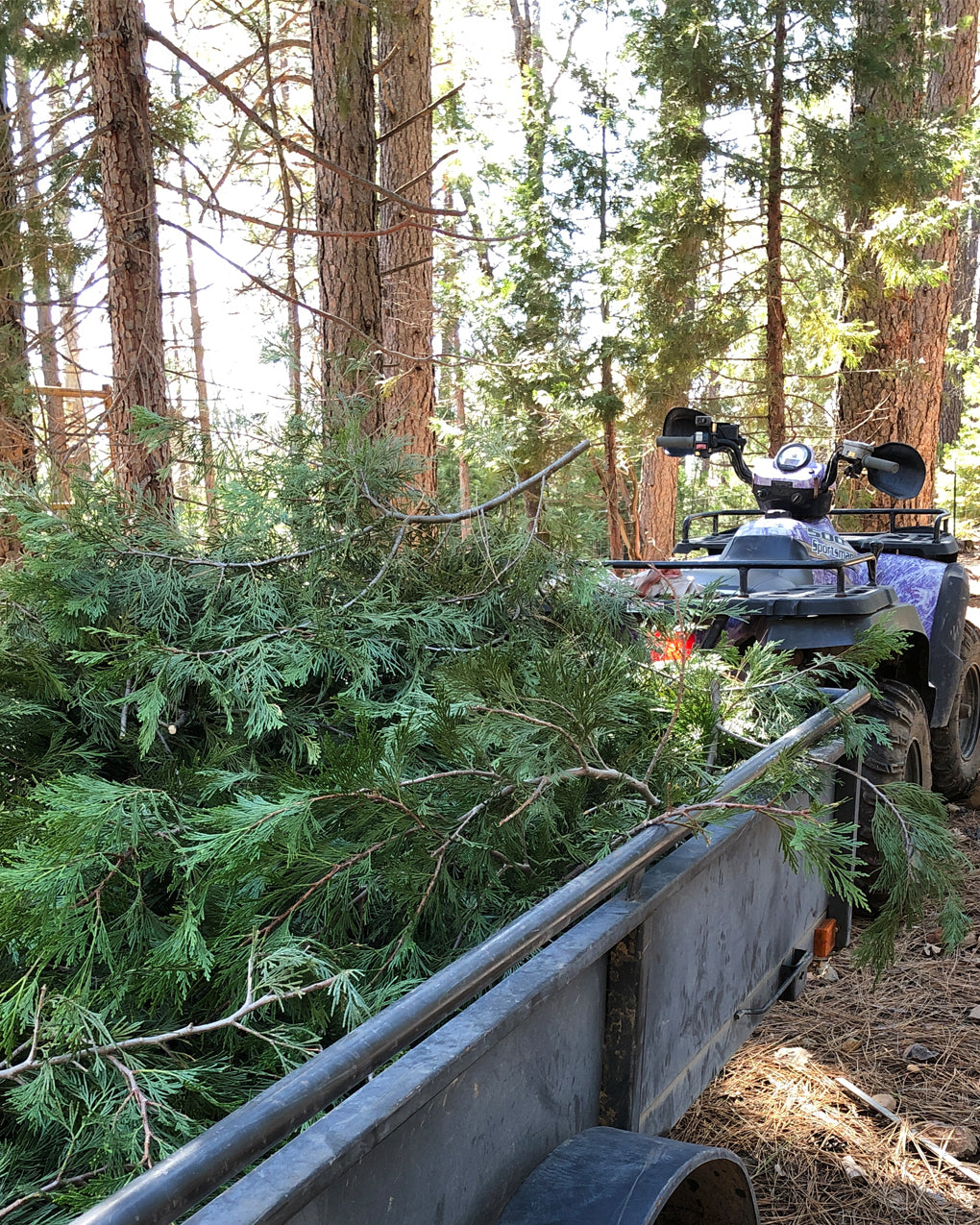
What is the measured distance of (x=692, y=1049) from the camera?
2.09 metres

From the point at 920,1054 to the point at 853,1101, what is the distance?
0.42m

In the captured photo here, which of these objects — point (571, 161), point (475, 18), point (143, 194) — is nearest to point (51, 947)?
point (143, 194)

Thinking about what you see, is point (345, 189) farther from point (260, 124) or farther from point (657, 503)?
point (657, 503)

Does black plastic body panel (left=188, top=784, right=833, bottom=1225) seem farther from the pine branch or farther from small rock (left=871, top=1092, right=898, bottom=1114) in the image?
small rock (left=871, top=1092, right=898, bottom=1114)

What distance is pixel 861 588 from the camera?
3.95 m

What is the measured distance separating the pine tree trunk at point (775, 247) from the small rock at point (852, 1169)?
724 cm

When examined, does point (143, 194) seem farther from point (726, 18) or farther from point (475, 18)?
point (475, 18)

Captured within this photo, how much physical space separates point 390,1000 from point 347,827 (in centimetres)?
32

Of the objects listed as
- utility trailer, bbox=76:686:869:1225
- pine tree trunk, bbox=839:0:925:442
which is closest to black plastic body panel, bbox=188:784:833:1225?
utility trailer, bbox=76:686:869:1225

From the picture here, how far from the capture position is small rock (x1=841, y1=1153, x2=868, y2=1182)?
2.94m

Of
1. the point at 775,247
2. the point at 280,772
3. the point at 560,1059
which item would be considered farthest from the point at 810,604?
the point at 775,247

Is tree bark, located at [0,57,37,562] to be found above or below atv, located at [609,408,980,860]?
above

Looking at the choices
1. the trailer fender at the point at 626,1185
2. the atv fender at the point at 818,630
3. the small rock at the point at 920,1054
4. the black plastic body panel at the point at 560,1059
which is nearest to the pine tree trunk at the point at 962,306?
the atv fender at the point at 818,630

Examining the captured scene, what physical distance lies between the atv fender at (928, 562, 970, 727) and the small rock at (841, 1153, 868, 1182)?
227cm
